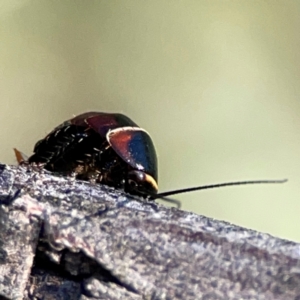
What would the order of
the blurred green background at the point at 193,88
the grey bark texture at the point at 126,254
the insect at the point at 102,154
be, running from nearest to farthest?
the grey bark texture at the point at 126,254
the insect at the point at 102,154
the blurred green background at the point at 193,88

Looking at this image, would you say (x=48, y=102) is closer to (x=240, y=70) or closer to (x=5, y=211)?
(x=240, y=70)

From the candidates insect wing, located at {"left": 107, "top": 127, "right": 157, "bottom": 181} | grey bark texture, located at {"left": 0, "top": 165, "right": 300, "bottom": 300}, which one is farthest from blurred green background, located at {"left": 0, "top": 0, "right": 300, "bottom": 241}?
grey bark texture, located at {"left": 0, "top": 165, "right": 300, "bottom": 300}

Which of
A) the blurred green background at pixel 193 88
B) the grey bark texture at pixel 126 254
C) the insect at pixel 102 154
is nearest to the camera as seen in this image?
the grey bark texture at pixel 126 254

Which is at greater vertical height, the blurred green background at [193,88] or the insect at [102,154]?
the blurred green background at [193,88]

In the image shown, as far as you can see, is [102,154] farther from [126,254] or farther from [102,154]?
[126,254]

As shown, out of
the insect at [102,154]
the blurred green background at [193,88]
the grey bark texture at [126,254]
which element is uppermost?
the blurred green background at [193,88]

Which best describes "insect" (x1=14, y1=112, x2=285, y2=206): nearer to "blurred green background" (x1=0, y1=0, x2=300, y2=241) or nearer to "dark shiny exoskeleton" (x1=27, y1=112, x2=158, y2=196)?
"dark shiny exoskeleton" (x1=27, y1=112, x2=158, y2=196)

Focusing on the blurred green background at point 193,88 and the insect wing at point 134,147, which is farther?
the blurred green background at point 193,88

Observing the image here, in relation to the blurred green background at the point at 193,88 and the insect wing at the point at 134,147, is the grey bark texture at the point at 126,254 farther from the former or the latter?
the blurred green background at the point at 193,88

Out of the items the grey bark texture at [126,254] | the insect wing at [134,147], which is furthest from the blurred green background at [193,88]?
the grey bark texture at [126,254]
